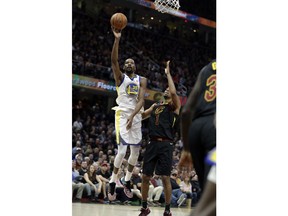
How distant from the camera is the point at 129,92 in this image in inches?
297

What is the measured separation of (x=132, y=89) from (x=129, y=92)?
64 mm

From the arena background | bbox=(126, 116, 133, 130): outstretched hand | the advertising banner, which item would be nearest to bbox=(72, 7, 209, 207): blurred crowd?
the advertising banner

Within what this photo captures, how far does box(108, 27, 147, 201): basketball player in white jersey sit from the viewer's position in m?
7.51

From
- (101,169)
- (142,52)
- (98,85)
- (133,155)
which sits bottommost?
(101,169)

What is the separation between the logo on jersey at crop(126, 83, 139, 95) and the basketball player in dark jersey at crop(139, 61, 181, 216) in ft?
1.39

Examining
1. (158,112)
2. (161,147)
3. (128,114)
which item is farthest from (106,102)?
(161,147)

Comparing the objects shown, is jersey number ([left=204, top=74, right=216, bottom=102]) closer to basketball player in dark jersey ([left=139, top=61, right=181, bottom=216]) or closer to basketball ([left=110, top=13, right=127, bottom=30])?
basketball player in dark jersey ([left=139, top=61, right=181, bottom=216])

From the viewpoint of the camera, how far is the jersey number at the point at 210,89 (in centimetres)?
380

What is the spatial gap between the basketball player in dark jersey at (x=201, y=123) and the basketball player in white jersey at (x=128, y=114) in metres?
3.59
